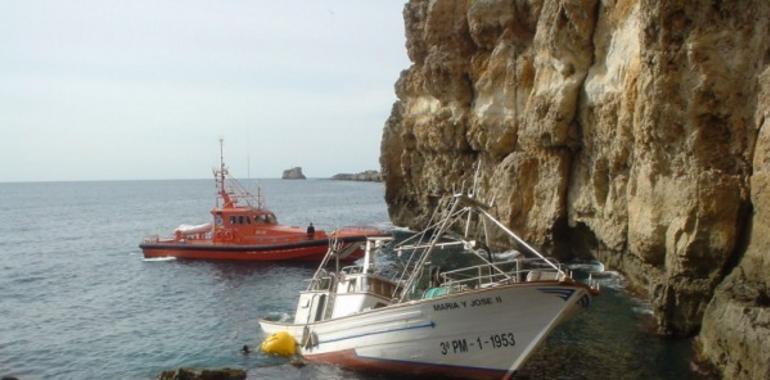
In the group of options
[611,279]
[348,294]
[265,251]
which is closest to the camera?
[348,294]

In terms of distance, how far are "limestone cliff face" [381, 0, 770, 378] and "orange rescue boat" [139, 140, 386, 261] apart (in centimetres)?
1030

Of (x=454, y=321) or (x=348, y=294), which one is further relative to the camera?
(x=348, y=294)

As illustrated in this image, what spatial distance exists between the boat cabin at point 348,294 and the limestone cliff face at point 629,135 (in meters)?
8.67

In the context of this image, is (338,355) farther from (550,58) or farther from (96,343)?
(550,58)

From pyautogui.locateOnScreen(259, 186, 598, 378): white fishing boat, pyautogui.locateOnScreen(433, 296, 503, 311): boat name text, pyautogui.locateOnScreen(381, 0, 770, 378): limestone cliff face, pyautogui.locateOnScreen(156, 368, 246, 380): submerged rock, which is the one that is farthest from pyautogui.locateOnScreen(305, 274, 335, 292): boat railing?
pyautogui.locateOnScreen(381, 0, 770, 378): limestone cliff face

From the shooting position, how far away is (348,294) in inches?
773

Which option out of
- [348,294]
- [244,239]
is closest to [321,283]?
[348,294]

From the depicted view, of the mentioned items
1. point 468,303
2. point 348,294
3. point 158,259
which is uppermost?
point 468,303

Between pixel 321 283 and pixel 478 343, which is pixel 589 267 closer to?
pixel 321 283

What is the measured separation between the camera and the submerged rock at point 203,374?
17656 mm

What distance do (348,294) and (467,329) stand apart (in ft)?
14.3

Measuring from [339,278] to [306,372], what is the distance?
3.11 meters

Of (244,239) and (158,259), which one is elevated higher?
(244,239)

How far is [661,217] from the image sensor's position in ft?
67.2
